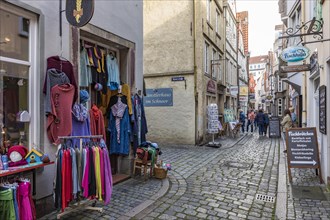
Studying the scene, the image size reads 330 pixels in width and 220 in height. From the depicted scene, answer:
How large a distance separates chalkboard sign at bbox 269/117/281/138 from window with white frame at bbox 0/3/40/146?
14.4 m

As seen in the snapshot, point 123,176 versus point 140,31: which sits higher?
point 140,31

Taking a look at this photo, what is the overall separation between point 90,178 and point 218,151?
24.5 ft

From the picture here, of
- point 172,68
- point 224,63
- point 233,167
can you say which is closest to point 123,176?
point 233,167

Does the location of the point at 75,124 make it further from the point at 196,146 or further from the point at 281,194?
the point at 196,146

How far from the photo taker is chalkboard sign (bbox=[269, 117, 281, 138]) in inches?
A: 623

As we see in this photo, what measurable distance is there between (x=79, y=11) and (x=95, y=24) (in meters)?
1.30

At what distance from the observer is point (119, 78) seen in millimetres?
6504

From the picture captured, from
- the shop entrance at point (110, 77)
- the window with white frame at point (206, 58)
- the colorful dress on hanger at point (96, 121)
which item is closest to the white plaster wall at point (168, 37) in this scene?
the window with white frame at point (206, 58)

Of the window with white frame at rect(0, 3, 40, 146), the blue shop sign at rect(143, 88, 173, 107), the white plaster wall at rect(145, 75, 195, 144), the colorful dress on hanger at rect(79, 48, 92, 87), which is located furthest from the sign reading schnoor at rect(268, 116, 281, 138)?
the window with white frame at rect(0, 3, 40, 146)

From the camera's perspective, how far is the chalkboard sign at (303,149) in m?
6.30

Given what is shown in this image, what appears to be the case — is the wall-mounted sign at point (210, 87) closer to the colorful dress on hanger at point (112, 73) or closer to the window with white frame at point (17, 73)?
the colorful dress on hanger at point (112, 73)

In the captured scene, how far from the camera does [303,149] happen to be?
6.41 metres

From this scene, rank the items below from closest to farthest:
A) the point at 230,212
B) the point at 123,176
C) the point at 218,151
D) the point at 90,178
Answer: the point at 90,178 → the point at 230,212 → the point at 123,176 → the point at 218,151

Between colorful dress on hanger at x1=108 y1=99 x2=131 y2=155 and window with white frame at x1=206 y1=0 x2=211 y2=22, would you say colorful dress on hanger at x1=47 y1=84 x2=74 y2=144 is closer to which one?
colorful dress on hanger at x1=108 y1=99 x2=131 y2=155
